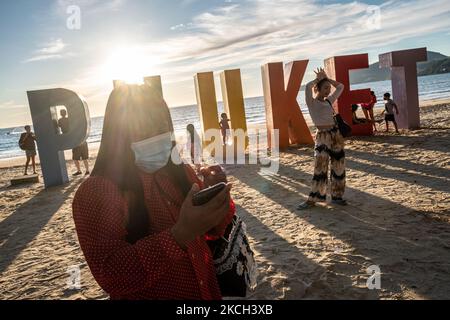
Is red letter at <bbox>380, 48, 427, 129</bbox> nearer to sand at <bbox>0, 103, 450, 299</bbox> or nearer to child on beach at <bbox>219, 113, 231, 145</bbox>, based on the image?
sand at <bbox>0, 103, 450, 299</bbox>

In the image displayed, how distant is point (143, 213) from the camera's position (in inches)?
59.4

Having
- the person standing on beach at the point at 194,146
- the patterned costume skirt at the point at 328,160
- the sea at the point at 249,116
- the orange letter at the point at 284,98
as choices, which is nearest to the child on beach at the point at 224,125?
the orange letter at the point at 284,98

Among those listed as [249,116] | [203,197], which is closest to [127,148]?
[203,197]

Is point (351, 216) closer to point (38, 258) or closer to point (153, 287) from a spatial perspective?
point (153, 287)

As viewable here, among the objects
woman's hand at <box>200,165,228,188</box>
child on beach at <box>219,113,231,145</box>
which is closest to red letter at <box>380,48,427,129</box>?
child on beach at <box>219,113,231,145</box>

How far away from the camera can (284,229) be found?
5.25m

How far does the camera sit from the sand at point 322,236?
3.56m

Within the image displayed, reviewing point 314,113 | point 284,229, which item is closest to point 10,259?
point 284,229

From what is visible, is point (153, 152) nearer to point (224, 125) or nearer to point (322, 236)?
point (322, 236)

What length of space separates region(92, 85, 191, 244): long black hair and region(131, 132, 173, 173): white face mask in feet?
0.10

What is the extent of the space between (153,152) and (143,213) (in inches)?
11.4

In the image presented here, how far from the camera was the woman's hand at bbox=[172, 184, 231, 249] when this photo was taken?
1257 mm
